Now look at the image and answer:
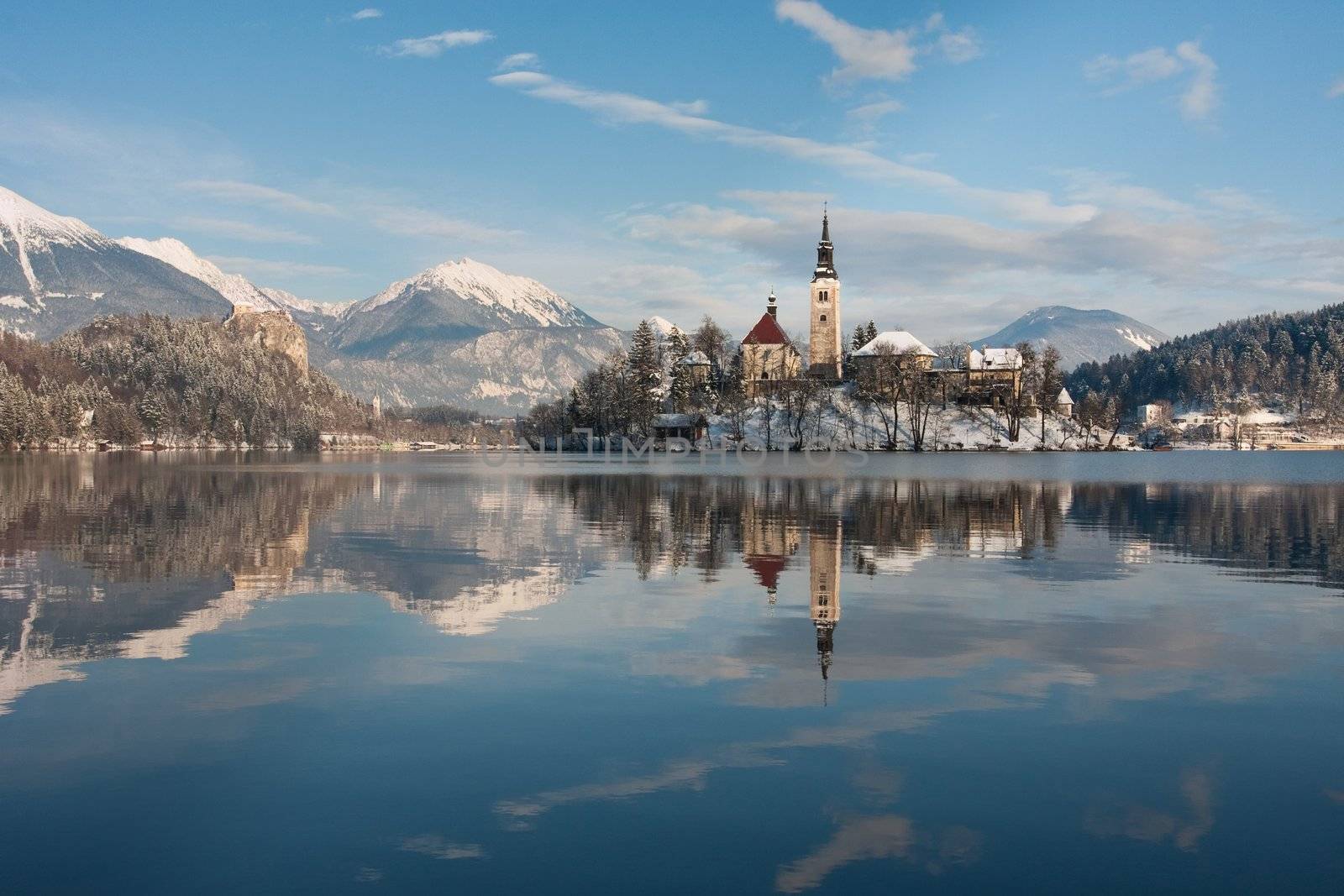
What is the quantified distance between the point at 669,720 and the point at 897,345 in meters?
179

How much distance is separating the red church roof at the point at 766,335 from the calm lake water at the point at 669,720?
170 metres

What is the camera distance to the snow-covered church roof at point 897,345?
183 metres

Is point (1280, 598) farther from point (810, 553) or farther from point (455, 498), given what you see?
point (455, 498)

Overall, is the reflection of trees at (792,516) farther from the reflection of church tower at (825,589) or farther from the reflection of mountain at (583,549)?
the reflection of church tower at (825,589)

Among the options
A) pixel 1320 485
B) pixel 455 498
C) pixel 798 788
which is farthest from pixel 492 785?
pixel 1320 485

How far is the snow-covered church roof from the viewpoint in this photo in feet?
601

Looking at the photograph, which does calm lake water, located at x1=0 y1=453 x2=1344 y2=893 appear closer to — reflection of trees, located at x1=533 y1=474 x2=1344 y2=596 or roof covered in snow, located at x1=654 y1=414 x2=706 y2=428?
reflection of trees, located at x1=533 y1=474 x2=1344 y2=596

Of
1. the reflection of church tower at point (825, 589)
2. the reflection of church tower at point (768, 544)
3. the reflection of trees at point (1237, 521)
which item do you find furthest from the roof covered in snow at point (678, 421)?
the reflection of church tower at point (825, 589)

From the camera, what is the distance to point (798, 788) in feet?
32.9

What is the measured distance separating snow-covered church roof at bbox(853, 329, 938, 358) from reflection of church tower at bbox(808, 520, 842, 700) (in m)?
153

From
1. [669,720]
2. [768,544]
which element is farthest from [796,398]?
[669,720]

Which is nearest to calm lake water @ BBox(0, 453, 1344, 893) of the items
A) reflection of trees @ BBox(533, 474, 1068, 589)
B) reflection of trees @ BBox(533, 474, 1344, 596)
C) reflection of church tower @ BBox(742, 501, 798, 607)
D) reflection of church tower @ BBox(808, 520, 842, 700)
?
reflection of church tower @ BBox(808, 520, 842, 700)

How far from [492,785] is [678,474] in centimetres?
6724

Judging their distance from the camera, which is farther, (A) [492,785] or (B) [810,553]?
(B) [810,553]
